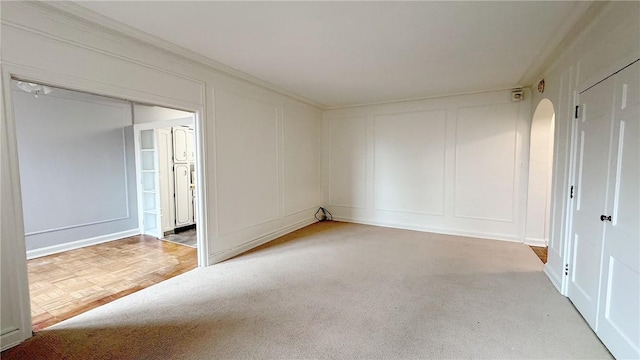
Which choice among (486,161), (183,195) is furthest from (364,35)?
(183,195)

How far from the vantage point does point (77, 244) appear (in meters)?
4.49

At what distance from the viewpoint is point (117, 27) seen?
2.48 metres

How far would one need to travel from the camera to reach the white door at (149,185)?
506cm

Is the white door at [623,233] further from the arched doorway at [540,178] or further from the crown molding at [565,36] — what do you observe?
the arched doorway at [540,178]

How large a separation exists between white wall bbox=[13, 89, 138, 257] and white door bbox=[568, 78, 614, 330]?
636cm

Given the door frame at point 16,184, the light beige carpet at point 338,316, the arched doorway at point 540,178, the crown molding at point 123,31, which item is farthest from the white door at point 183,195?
the arched doorway at point 540,178

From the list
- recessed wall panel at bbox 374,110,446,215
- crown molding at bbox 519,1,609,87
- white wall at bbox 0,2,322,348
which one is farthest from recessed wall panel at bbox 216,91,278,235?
crown molding at bbox 519,1,609,87

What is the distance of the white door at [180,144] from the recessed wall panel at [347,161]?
2915 mm

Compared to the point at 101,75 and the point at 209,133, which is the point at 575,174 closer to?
the point at 209,133

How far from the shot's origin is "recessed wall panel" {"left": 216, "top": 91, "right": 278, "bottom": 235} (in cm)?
378

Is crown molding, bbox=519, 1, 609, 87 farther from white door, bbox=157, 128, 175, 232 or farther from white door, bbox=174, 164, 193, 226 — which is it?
white door, bbox=174, 164, 193, 226

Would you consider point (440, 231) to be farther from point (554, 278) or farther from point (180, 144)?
point (180, 144)

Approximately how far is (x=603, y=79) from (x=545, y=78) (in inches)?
67.9

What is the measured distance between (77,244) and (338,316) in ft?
14.7
